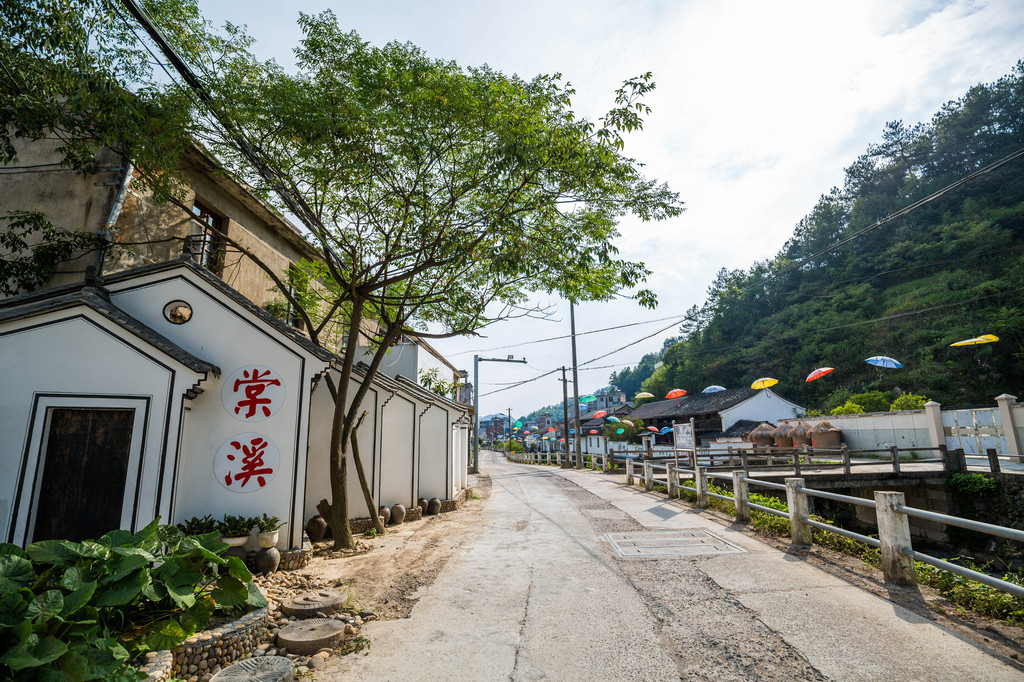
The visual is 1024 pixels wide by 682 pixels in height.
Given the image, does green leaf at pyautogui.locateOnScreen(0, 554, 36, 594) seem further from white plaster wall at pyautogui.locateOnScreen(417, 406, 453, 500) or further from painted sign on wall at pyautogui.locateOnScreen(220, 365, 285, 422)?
white plaster wall at pyautogui.locateOnScreen(417, 406, 453, 500)

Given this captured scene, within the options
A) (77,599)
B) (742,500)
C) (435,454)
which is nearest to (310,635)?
(77,599)

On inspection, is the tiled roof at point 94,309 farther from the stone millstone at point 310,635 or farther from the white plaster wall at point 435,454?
the white plaster wall at point 435,454

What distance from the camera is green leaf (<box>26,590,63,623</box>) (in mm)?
3022

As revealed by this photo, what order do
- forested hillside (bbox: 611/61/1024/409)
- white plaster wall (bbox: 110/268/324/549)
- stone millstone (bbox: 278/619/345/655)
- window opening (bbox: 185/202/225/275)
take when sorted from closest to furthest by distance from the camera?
stone millstone (bbox: 278/619/345/655) < white plaster wall (bbox: 110/268/324/549) < window opening (bbox: 185/202/225/275) < forested hillside (bbox: 611/61/1024/409)

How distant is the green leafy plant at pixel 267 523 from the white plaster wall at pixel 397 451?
13.7 feet

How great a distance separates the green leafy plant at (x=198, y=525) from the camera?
7024mm

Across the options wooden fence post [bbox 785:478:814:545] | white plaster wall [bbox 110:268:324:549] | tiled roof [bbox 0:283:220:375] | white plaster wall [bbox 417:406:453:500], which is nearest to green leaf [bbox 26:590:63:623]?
tiled roof [bbox 0:283:220:375]

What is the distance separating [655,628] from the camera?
189 inches

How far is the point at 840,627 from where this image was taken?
4.64 meters

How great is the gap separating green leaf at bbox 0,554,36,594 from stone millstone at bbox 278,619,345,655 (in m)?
2.05

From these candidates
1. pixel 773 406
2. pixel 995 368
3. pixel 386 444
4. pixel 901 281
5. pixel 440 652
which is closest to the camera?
pixel 440 652

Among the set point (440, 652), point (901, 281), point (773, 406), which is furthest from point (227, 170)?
point (901, 281)

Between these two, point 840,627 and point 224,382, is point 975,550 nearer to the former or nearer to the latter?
point 840,627

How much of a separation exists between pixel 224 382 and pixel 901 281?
5379cm
